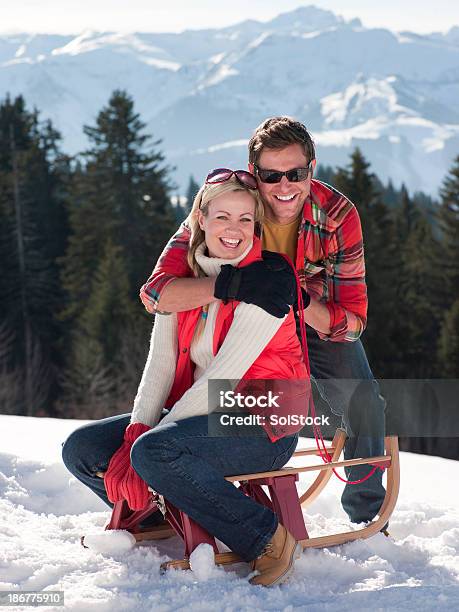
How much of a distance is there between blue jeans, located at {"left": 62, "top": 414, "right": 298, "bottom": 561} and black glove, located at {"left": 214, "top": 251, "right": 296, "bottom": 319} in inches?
18.7

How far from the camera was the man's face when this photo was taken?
3.62 m

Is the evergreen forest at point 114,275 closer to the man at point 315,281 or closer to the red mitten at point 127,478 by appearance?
the man at point 315,281

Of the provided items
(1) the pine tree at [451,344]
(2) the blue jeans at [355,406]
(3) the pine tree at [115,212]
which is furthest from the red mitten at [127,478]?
(3) the pine tree at [115,212]

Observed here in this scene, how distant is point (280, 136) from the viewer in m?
3.64

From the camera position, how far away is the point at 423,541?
12.4ft

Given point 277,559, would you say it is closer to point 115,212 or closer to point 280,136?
point 280,136

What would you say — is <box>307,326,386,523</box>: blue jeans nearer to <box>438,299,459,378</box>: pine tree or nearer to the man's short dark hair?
the man's short dark hair

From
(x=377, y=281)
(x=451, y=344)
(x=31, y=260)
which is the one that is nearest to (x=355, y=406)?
(x=451, y=344)

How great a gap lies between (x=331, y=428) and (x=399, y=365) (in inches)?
1337

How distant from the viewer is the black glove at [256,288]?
128 inches

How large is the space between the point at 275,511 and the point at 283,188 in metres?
1.30

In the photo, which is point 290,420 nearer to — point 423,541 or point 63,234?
point 423,541

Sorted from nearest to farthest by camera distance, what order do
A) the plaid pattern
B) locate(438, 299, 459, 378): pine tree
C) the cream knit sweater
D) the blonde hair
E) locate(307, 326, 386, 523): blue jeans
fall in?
the cream knit sweater, the blonde hair, the plaid pattern, locate(307, 326, 386, 523): blue jeans, locate(438, 299, 459, 378): pine tree

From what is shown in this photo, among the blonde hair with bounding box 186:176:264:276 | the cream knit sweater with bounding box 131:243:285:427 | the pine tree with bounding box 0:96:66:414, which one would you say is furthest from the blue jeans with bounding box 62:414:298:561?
the pine tree with bounding box 0:96:66:414
